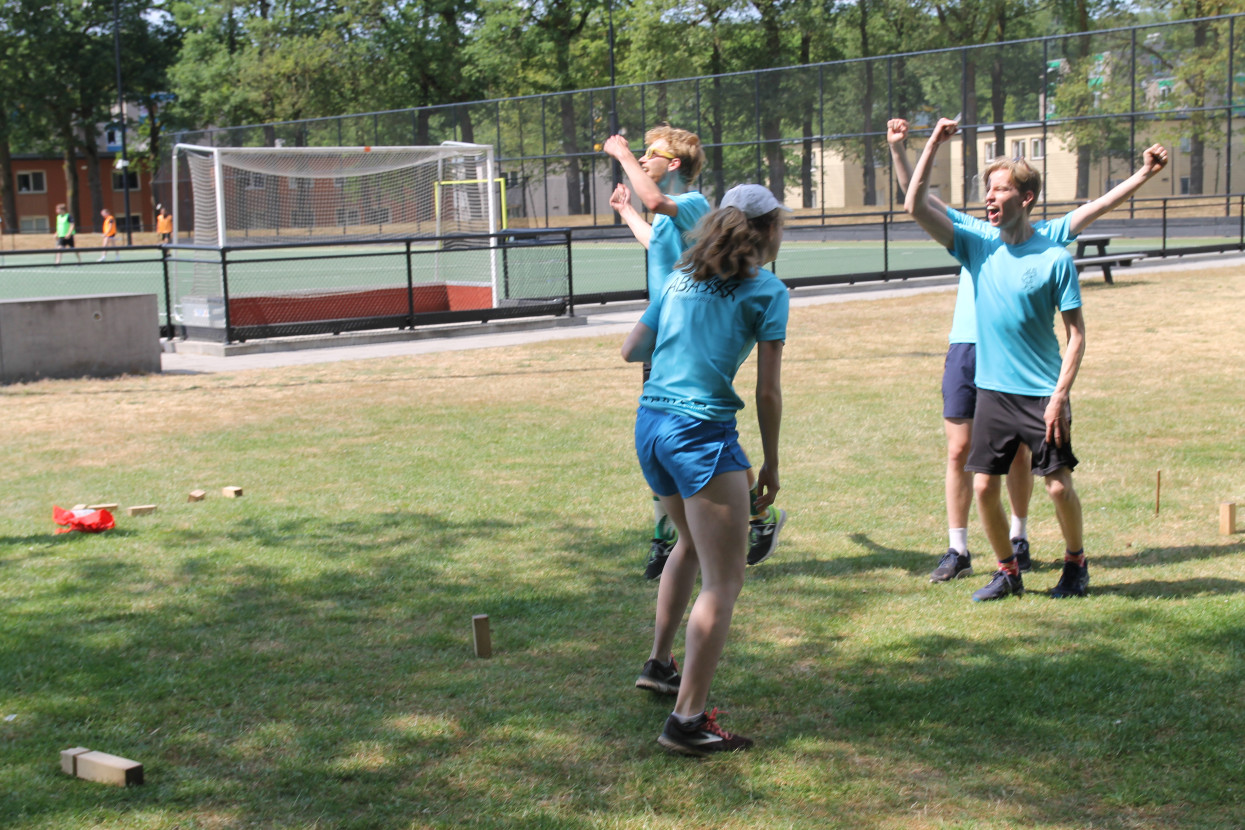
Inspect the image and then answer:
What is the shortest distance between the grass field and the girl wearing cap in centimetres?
39

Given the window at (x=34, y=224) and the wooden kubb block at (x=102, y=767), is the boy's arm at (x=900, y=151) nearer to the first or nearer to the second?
the wooden kubb block at (x=102, y=767)

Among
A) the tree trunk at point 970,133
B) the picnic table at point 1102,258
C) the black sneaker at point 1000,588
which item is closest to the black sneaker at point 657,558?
the black sneaker at point 1000,588

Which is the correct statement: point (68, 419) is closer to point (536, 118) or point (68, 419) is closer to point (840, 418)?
point (840, 418)

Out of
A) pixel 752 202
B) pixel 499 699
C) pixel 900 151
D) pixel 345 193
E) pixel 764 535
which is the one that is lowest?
pixel 499 699

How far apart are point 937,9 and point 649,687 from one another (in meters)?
57.8

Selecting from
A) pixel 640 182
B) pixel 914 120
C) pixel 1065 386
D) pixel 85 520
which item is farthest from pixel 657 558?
pixel 914 120

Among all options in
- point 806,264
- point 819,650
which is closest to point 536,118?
point 806,264

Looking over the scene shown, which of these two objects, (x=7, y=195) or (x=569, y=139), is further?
(x=7, y=195)

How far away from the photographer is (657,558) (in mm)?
5664

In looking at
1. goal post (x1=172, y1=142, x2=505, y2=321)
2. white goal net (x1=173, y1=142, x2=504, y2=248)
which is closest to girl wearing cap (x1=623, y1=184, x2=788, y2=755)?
goal post (x1=172, y1=142, x2=505, y2=321)

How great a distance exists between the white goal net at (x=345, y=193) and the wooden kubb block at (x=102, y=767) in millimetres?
13933

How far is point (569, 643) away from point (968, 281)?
2399mm

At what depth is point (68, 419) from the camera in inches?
411

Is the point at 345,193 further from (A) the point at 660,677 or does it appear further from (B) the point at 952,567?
(A) the point at 660,677
